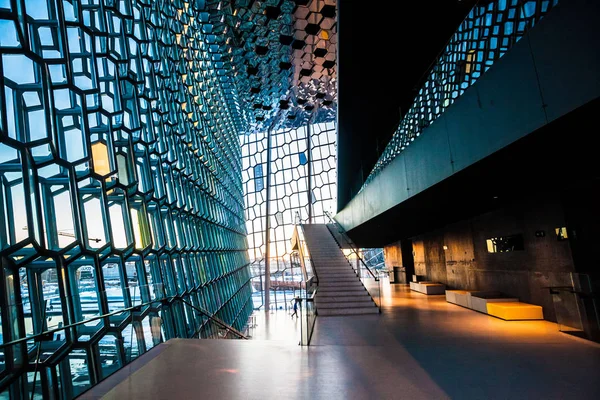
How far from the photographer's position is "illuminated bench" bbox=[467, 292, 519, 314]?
8.47 meters

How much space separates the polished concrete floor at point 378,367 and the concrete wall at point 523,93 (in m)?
2.83

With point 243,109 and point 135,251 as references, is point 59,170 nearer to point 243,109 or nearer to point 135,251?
point 135,251

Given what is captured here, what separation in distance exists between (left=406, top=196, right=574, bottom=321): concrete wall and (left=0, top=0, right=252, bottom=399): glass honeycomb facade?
8.29 m

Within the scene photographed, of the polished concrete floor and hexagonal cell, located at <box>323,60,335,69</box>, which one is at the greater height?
hexagonal cell, located at <box>323,60,335,69</box>

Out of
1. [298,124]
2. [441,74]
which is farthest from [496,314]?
[298,124]

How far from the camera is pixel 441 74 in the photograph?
604cm

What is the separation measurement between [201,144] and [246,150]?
16732mm

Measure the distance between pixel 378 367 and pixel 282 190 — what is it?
74.9ft

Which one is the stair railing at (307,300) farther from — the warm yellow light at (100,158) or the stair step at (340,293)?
the warm yellow light at (100,158)

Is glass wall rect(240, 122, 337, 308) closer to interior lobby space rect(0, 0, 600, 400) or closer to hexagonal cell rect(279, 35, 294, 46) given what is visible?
interior lobby space rect(0, 0, 600, 400)

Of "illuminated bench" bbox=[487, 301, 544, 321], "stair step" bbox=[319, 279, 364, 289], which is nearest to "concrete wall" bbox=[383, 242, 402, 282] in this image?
"stair step" bbox=[319, 279, 364, 289]

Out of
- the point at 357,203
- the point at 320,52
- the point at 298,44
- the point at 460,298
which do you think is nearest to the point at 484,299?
the point at 460,298

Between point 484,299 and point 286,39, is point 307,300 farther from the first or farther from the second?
point 286,39

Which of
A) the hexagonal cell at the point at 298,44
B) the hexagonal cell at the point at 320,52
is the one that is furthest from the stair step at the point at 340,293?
the hexagonal cell at the point at 320,52
